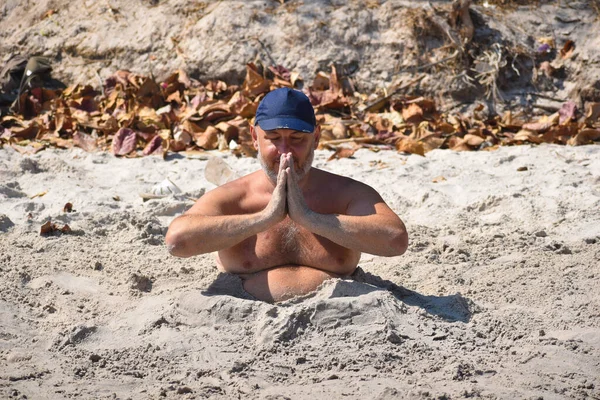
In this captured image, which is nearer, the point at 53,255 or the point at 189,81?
the point at 53,255

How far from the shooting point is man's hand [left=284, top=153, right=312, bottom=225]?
11.7 ft

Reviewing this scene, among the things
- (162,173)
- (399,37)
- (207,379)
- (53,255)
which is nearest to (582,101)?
(399,37)

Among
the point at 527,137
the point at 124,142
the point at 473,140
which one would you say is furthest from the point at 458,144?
the point at 124,142

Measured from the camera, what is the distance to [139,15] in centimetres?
836

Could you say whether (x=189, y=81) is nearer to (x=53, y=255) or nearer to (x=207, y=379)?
(x=53, y=255)

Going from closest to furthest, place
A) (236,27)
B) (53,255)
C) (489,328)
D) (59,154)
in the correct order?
(489,328)
(53,255)
(59,154)
(236,27)

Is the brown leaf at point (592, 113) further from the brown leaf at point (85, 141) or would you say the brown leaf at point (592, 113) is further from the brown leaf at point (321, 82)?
the brown leaf at point (85, 141)

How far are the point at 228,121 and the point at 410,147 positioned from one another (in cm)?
154

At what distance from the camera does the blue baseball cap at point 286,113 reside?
3658 mm

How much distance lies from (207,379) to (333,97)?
4.61 metres

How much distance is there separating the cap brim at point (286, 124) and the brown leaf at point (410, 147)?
2.82 meters

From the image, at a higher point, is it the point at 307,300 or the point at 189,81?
the point at 307,300

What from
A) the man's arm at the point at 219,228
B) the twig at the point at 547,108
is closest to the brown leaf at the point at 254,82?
the twig at the point at 547,108

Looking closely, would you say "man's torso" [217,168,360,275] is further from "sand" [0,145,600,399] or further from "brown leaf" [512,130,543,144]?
"brown leaf" [512,130,543,144]
